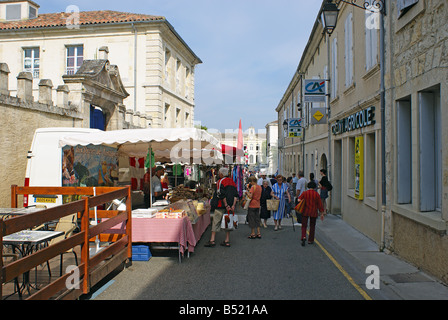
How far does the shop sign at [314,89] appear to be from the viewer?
48.1ft

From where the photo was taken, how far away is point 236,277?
594 centimetres

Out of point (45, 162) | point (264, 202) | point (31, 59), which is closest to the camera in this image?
point (45, 162)

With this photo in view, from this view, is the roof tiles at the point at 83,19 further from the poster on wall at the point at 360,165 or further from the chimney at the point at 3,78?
the poster on wall at the point at 360,165

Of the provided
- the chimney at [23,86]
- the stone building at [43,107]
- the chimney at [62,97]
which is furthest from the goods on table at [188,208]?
the chimney at [62,97]

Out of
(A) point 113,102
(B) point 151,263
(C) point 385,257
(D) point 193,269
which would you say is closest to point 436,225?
(C) point 385,257

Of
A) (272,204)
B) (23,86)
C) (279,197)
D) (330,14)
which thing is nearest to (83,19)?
(23,86)

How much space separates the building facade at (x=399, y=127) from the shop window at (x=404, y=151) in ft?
0.06

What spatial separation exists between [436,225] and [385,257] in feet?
6.27

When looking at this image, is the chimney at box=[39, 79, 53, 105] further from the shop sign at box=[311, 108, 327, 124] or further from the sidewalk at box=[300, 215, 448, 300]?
the shop sign at box=[311, 108, 327, 124]

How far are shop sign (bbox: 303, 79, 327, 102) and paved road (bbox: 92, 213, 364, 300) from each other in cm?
772

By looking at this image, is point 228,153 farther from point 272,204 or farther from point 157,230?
point 157,230

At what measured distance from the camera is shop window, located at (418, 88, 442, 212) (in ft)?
21.4

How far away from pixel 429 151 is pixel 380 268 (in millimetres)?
2171
